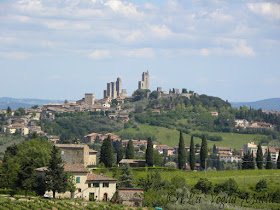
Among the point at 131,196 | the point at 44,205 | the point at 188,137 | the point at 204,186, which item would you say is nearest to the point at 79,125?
the point at 188,137

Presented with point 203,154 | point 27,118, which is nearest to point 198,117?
point 27,118

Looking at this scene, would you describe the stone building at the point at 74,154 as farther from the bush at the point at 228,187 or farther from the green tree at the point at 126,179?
the bush at the point at 228,187

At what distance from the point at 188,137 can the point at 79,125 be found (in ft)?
120

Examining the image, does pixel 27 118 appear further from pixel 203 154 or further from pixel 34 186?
pixel 34 186

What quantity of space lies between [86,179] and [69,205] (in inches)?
429

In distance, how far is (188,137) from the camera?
537ft

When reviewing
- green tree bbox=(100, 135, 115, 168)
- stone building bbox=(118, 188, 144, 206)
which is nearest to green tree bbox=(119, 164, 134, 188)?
stone building bbox=(118, 188, 144, 206)

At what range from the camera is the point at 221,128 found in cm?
17475

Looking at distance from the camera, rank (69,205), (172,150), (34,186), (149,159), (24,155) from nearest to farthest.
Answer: (69,205) < (34,186) < (24,155) < (149,159) < (172,150)

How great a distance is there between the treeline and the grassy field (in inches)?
293

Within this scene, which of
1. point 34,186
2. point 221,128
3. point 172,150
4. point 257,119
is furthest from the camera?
point 257,119

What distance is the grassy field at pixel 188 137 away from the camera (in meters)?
159

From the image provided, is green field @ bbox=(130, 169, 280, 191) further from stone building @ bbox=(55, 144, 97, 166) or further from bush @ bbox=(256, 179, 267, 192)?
stone building @ bbox=(55, 144, 97, 166)

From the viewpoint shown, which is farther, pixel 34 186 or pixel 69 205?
pixel 34 186
